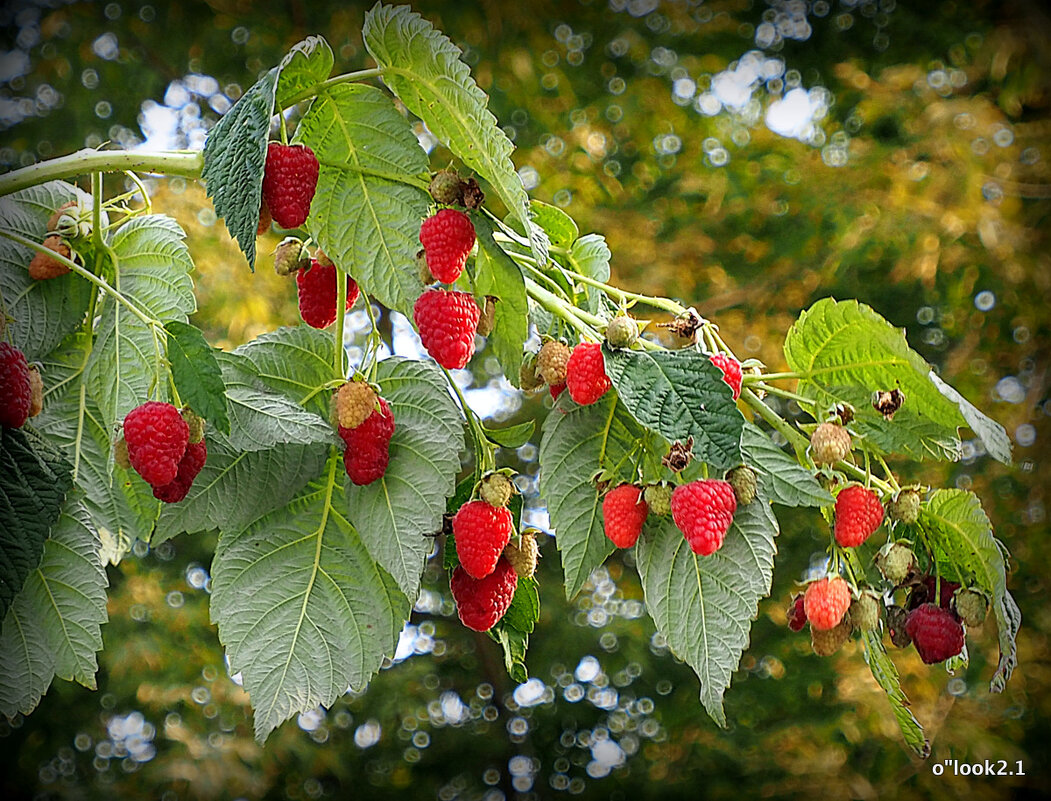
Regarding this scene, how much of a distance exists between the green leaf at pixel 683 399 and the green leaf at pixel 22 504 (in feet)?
0.68

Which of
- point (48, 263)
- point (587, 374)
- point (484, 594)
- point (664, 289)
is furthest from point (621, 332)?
point (664, 289)

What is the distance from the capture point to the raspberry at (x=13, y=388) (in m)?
0.36

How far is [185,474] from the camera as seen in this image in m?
0.40

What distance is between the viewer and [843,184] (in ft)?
6.64

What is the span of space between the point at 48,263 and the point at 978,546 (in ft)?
1.36

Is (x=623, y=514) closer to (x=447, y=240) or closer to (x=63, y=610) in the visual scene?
(x=447, y=240)

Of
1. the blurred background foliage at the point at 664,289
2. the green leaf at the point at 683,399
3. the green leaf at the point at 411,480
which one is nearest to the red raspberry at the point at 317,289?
the green leaf at the point at 411,480

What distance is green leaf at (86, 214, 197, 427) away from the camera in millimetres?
463

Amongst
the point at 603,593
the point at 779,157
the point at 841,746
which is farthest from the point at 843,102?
the point at 841,746

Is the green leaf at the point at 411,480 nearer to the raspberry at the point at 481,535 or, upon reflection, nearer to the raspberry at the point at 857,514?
the raspberry at the point at 481,535

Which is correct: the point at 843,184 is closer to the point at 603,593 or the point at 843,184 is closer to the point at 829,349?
the point at 603,593

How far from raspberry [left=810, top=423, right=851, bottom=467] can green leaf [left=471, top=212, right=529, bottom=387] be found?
0.42ft

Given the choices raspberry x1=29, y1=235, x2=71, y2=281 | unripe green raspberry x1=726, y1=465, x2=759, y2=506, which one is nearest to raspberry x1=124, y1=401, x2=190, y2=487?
raspberry x1=29, y1=235, x2=71, y2=281

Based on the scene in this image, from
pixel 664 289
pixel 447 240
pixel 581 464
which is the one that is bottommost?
pixel 664 289
